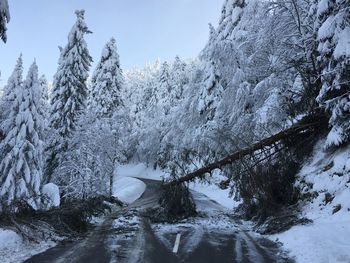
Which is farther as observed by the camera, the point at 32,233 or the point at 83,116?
the point at 83,116

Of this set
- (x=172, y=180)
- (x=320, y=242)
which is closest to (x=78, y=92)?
(x=172, y=180)

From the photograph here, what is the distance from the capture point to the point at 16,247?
954 cm

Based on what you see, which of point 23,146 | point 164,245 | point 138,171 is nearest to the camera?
point 164,245

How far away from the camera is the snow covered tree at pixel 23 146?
22.2 meters

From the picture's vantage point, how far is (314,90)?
47.4 ft

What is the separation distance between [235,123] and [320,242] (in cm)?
1510

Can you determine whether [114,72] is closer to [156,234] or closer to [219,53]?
[219,53]

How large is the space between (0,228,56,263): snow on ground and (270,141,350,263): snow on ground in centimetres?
594

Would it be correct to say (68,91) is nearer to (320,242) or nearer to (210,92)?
(210,92)

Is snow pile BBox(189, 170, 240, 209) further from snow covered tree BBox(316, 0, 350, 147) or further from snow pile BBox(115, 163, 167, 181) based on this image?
snow pile BBox(115, 163, 167, 181)

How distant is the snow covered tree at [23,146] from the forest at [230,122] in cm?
6

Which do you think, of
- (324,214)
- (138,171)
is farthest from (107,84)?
(138,171)

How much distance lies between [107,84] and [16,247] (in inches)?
1242

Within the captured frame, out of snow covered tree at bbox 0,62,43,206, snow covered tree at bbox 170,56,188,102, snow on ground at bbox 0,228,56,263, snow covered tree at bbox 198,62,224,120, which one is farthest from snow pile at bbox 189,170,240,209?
snow covered tree at bbox 170,56,188,102
